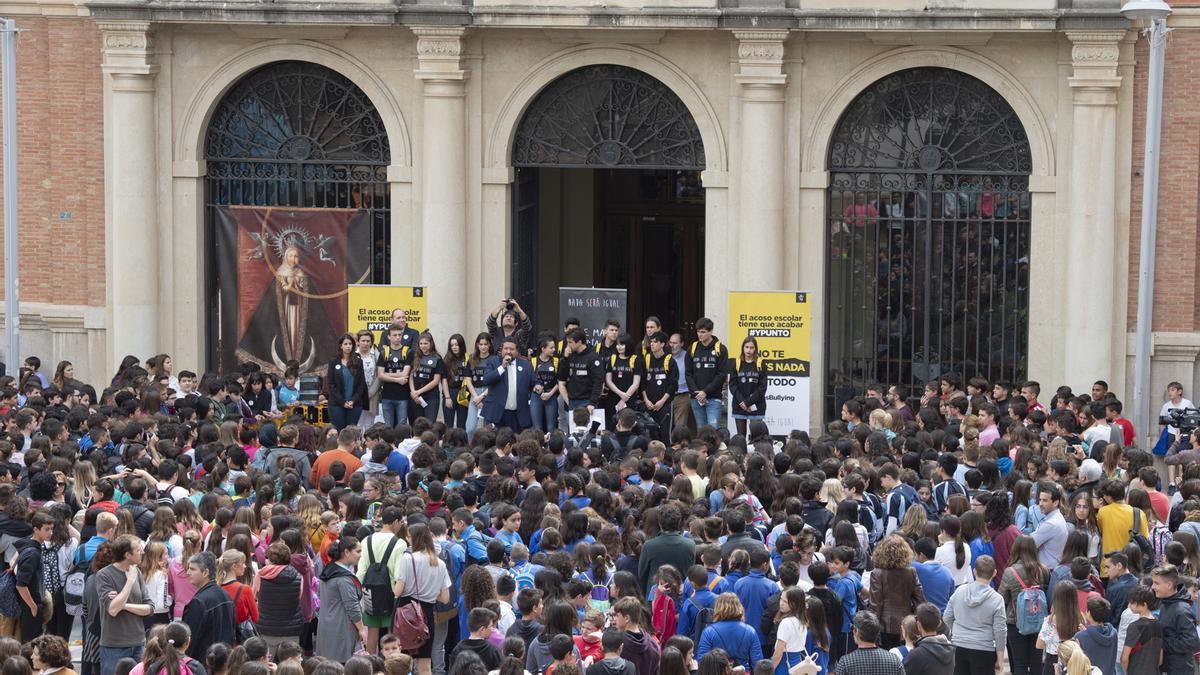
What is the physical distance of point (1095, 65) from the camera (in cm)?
2322

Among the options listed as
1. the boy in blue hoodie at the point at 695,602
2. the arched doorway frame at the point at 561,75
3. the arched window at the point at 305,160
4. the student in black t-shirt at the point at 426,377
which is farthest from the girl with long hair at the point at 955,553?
the arched window at the point at 305,160

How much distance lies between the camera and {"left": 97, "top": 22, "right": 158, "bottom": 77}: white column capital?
2495 centimetres

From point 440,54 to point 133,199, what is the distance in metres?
4.30

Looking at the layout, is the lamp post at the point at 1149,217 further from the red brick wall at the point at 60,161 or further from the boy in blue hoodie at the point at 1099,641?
the red brick wall at the point at 60,161

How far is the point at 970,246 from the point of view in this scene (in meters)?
24.2

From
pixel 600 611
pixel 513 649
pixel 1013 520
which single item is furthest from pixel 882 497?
pixel 513 649

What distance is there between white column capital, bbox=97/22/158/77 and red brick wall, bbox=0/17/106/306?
608mm

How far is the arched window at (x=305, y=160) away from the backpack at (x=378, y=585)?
1130 cm

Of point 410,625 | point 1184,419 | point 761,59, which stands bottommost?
point 410,625

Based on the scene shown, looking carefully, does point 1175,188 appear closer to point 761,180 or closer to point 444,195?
point 761,180

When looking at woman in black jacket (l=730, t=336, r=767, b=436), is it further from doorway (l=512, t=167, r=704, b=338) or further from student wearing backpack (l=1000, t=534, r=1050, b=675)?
doorway (l=512, t=167, r=704, b=338)

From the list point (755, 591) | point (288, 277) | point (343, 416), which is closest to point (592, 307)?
point (343, 416)

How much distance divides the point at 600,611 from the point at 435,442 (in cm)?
485

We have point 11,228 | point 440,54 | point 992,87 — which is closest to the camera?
point 992,87
